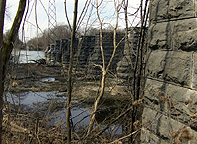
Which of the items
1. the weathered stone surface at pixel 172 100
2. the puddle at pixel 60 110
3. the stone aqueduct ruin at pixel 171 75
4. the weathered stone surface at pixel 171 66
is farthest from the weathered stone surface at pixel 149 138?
the puddle at pixel 60 110

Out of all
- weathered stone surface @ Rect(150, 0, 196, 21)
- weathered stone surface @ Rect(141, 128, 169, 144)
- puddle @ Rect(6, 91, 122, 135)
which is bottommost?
puddle @ Rect(6, 91, 122, 135)

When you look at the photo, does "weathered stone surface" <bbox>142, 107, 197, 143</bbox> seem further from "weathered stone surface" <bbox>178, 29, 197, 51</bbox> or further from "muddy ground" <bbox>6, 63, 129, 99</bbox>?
"muddy ground" <bbox>6, 63, 129, 99</bbox>

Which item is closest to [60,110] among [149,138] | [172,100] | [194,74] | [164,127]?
[149,138]

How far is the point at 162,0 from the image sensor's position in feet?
5.98

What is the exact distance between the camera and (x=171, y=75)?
1.71 metres

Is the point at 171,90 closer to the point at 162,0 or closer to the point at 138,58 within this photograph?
the point at 162,0

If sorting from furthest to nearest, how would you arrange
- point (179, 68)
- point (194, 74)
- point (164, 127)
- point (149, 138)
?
point (149, 138) → point (164, 127) → point (179, 68) → point (194, 74)

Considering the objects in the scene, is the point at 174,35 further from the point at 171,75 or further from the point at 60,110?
the point at 60,110

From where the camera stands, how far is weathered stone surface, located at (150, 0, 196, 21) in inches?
61.0

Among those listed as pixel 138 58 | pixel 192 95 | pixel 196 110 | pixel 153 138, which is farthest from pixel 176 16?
pixel 138 58

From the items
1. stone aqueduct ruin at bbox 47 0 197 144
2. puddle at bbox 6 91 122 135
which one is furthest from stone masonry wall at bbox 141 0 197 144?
puddle at bbox 6 91 122 135

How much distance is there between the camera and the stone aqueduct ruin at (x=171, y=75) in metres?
1.52

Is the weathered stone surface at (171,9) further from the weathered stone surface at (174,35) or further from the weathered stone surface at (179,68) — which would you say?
the weathered stone surface at (179,68)

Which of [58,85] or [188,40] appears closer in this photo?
[188,40]
